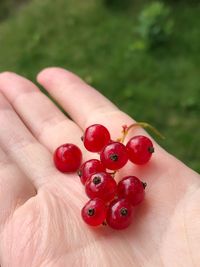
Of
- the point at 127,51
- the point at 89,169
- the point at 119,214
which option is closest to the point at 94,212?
the point at 119,214

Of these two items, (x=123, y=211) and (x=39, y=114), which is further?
(x=39, y=114)

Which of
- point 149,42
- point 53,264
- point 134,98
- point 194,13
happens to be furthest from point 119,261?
point 194,13

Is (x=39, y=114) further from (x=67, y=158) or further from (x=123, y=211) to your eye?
(x=123, y=211)

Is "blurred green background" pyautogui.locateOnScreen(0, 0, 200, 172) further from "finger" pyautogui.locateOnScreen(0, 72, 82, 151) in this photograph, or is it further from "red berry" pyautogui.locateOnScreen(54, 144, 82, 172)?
"red berry" pyautogui.locateOnScreen(54, 144, 82, 172)

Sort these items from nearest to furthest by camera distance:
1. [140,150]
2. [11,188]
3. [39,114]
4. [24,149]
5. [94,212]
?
[94,212] → [11,188] → [140,150] → [24,149] → [39,114]

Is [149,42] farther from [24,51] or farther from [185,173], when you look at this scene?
[185,173]

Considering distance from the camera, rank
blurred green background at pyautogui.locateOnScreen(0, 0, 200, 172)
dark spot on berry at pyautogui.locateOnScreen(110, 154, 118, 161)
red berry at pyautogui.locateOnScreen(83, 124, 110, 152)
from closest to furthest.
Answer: dark spot on berry at pyautogui.locateOnScreen(110, 154, 118, 161)
red berry at pyautogui.locateOnScreen(83, 124, 110, 152)
blurred green background at pyautogui.locateOnScreen(0, 0, 200, 172)

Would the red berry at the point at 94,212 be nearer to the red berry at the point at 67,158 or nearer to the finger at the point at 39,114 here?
the red berry at the point at 67,158

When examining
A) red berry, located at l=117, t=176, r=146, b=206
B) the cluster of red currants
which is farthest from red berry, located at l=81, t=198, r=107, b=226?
red berry, located at l=117, t=176, r=146, b=206
